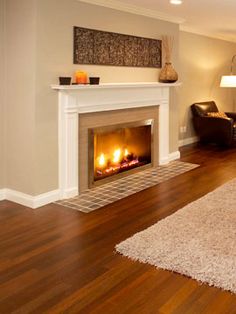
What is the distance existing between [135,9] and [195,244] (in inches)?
127

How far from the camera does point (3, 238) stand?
10.3 feet

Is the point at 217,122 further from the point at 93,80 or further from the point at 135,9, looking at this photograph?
the point at 93,80

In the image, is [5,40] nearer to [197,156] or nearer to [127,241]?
[127,241]

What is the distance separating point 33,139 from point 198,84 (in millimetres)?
4723

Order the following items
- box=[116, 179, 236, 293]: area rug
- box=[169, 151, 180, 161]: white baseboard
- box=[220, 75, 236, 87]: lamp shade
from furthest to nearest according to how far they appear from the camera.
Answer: box=[220, 75, 236, 87]: lamp shade < box=[169, 151, 180, 161]: white baseboard < box=[116, 179, 236, 293]: area rug

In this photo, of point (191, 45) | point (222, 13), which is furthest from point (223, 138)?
point (222, 13)

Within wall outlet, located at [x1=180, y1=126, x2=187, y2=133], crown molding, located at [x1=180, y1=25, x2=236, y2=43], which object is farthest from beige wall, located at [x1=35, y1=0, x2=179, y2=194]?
wall outlet, located at [x1=180, y1=126, x2=187, y2=133]

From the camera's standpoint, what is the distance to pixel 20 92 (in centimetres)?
382

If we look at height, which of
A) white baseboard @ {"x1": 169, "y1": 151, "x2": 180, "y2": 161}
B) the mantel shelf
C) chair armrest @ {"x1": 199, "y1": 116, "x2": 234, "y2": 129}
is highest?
the mantel shelf

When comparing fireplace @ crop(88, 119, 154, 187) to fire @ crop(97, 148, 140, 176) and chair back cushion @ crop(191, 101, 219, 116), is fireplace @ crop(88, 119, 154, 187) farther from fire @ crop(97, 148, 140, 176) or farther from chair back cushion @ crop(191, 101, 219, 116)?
chair back cushion @ crop(191, 101, 219, 116)

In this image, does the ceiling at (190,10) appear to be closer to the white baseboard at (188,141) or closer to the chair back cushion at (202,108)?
the chair back cushion at (202,108)

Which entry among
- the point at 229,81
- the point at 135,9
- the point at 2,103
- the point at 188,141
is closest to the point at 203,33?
the point at 229,81

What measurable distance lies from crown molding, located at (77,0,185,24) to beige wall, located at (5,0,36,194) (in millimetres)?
852

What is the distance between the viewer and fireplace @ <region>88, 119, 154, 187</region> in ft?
15.0
